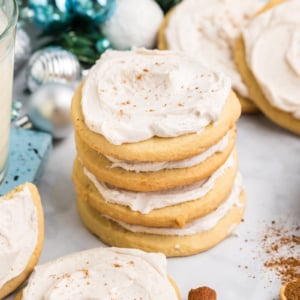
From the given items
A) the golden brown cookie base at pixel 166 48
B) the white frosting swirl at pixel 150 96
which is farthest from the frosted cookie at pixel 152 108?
the golden brown cookie base at pixel 166 48

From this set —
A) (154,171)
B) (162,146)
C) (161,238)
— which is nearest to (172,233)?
(161,238)

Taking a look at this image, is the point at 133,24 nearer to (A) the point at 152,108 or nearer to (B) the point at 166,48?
(B) the point at 166,48

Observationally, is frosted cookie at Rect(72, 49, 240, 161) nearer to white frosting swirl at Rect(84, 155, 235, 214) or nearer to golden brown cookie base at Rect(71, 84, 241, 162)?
golden brown cookie base at Rect(71, 84, 241, 162)

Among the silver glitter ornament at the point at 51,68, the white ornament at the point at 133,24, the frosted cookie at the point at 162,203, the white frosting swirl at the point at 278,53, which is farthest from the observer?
the white ornament at the point at 133,24

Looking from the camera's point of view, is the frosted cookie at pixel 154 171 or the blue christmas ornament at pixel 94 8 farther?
the blue christmas ornament at pixel 94 8

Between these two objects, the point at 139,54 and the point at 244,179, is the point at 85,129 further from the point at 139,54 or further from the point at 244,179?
the point at 244,179

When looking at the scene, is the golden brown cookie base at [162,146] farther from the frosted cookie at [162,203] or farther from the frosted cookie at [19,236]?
the frosted cookie at [19,236]
